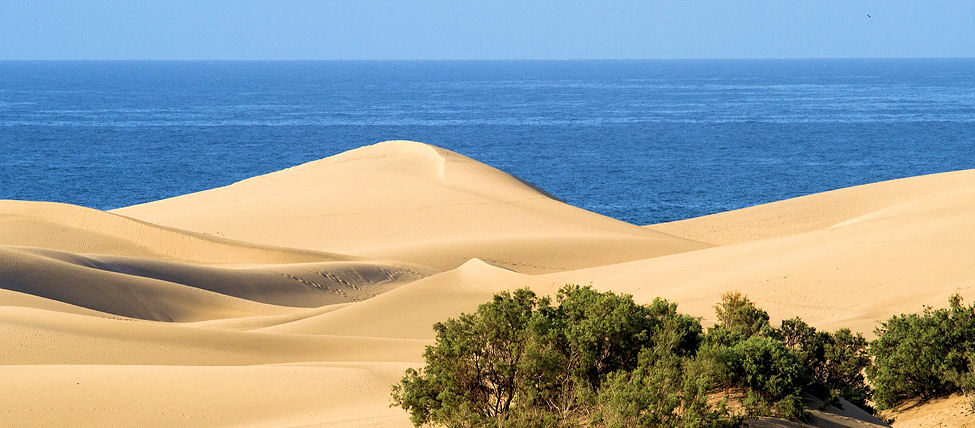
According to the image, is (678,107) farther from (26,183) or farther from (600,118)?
(26,183)

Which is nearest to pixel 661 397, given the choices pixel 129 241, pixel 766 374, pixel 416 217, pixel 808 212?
pixel 766 374

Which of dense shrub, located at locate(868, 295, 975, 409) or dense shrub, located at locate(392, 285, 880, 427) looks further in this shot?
dense shrub, located at locate(868, 295, 975, 409)

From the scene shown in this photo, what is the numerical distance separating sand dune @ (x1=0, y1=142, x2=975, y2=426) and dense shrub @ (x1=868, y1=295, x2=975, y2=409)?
10.0 inches

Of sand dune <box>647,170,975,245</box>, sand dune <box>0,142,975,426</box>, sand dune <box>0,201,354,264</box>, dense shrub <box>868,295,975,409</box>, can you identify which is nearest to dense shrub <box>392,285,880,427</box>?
sand dune <box>0,142,975,426</box>

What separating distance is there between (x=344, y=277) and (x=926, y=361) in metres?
16.9

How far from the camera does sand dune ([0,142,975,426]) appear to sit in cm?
1230

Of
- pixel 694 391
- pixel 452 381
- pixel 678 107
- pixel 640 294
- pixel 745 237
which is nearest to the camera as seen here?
pixel 694 391

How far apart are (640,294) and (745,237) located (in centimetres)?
1492

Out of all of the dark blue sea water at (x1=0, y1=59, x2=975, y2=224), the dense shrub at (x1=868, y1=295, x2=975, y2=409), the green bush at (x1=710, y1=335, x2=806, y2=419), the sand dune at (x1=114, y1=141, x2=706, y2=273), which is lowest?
the dark blue sea water at (x1=0, y1=59, x2=975, y2=224)

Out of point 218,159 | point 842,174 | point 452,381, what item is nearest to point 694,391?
point 452,381

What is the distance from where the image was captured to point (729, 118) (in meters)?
96.6

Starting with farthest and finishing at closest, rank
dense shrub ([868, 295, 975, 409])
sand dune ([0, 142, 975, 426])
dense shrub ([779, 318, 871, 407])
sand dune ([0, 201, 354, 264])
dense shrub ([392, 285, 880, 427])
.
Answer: sand dune ([0, 201, 354, 264]) → sand dune ([0, 142, 975, 426]) → dense shrub ([868, 295, 975, 409]) → dense shrub ([779, 318, 871, 407]) → dense shrub ([392, 285, 880, 427])

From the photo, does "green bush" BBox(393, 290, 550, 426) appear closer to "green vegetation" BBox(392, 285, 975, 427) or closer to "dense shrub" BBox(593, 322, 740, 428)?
"green vegetation" BBox(392, 285, 975, 427)

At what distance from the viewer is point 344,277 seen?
26078mm
